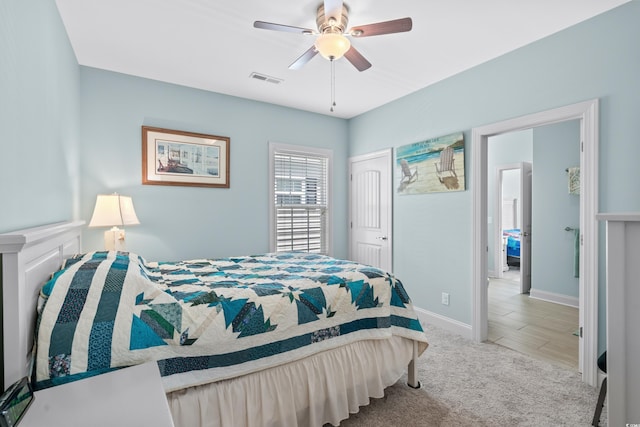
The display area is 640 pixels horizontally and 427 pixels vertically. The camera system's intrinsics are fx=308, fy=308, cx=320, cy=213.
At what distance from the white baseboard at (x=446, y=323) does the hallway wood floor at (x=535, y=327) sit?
229mm

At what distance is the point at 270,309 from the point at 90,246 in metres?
2.44

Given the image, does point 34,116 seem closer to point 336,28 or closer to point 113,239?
point 113,239

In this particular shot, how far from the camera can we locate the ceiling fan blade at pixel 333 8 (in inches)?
72.2

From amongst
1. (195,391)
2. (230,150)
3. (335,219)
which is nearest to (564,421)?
(195,391)

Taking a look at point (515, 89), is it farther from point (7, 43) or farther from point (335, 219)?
point (7, 43)

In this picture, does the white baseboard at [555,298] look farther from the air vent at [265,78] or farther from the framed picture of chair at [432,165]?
the air vent at [265,78]

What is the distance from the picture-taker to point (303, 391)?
173 centimetres

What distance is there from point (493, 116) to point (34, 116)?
11.3ft

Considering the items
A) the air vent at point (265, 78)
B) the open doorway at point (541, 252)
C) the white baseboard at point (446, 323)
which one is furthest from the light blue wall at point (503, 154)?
the air vent at point (265, 78)

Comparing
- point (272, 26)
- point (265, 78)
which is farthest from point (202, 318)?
point (265, 78)

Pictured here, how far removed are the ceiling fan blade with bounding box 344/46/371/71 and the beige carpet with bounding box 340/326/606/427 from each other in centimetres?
Result: 245

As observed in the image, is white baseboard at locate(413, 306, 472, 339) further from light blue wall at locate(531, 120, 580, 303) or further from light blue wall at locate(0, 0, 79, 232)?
light blue wall at locate(0, 0, 79, 232)

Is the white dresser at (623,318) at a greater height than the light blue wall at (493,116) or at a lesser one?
lesser

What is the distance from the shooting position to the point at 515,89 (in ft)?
9.09
